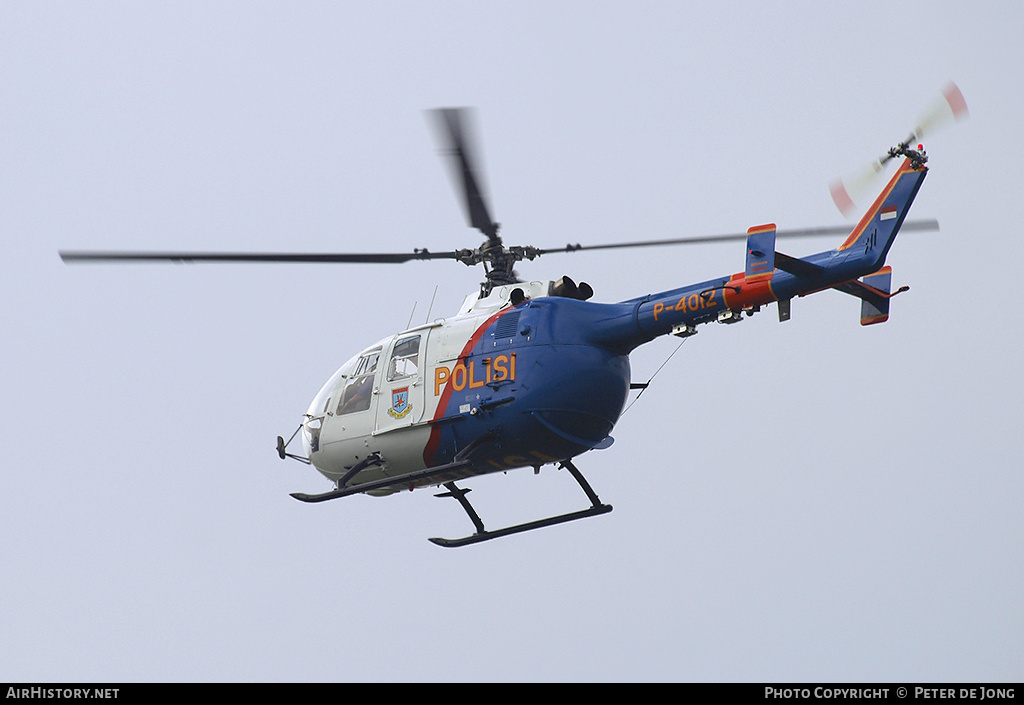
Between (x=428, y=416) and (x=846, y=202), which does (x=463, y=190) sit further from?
(x=846, y=202)

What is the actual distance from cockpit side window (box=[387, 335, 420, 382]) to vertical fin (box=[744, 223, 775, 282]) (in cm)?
542

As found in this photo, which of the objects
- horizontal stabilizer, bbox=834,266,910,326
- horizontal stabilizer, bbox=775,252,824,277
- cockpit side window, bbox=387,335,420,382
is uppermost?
horizontal stabilizer, bbox=775,252,824,277

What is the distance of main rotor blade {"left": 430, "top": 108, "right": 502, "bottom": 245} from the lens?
2023 cm

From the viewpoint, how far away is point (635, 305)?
71.4ft

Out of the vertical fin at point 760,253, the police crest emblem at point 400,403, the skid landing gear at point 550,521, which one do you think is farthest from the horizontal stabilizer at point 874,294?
the police crest emblem at point 400,403

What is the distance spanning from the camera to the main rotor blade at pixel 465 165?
20.2 metres

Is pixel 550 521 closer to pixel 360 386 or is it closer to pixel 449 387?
pixel 449 387

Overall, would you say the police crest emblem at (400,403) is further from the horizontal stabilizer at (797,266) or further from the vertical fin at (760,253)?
the horizontal stabilizer at (797,266)

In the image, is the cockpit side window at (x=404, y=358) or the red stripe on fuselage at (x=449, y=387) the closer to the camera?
the red stripe on fuselage at (x=449, y=387)

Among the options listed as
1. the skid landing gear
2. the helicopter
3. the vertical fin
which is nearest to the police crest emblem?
the helicopter

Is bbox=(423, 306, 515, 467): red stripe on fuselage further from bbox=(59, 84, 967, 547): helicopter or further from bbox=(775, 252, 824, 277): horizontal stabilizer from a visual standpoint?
bbox=(775, 252, 824, 277): horizontal stabilizer

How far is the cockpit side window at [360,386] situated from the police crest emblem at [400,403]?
0.52 meters
